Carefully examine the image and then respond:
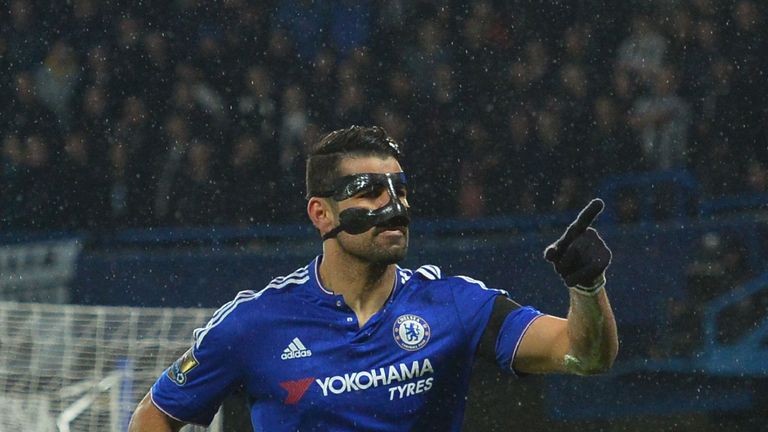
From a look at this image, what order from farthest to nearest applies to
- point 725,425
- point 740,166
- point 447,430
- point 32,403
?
point 740,166 < point 725,425 < point 32,403 < point 447,430

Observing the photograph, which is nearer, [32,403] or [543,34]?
[32,403]

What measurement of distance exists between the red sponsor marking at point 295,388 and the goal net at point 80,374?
1308 mm

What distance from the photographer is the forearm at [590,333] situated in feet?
9.79

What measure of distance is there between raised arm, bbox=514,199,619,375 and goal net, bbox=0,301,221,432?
175 cm

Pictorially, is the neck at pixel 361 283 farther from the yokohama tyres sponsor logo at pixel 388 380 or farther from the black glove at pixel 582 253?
Answer: the black glove at pixel 582 253

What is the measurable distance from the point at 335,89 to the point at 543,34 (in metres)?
1.33

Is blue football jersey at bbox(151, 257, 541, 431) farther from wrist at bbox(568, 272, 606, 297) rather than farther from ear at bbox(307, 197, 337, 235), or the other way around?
wrist at bbox(568, 272, 606, 297)

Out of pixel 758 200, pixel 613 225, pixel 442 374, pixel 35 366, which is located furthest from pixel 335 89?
pixel 442 374

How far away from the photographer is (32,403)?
4.82m

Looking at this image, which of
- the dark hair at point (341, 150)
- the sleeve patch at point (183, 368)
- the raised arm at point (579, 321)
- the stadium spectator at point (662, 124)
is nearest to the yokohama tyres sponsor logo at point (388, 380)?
the raised arm at point (579, 321)

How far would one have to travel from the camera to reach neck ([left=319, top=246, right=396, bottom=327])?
3504 mm

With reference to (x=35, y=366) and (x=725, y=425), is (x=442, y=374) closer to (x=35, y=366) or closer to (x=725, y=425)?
(x=35, y=366)

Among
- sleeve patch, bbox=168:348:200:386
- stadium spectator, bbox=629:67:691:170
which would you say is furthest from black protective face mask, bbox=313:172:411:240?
stadium spectator, bbox=629:67:691:170

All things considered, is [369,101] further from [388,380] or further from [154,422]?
[388,380]
